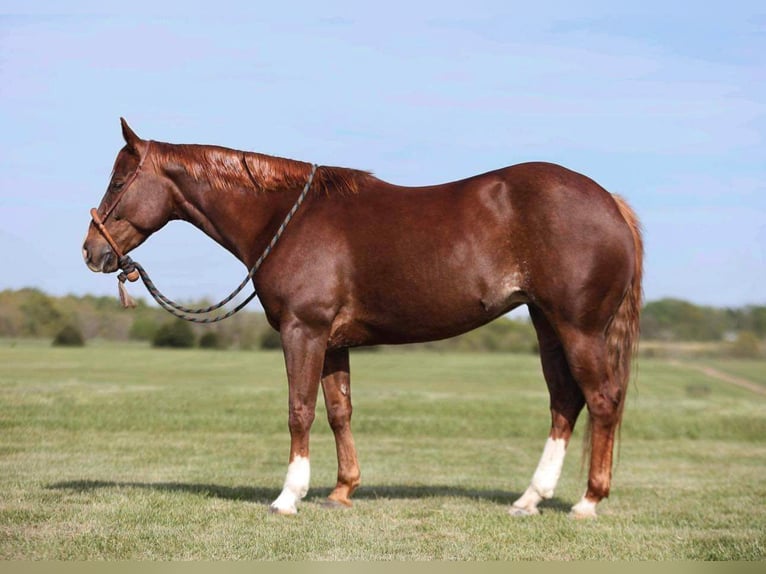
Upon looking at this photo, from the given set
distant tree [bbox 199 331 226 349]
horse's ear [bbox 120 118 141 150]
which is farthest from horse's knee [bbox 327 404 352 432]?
distant tree [bbox 199 331 226 349]

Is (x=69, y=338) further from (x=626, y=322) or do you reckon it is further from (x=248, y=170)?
(x=626, y=322)

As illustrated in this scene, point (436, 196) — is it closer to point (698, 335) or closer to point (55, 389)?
point (55, 389)

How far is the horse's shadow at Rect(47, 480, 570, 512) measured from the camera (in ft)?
29.2

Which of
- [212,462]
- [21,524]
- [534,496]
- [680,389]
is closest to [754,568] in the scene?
[534,496]

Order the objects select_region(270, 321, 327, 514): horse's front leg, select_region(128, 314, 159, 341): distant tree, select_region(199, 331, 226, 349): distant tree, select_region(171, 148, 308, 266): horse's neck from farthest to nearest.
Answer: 1. select_region(199, 331, 226, 349): distant tree
2. select_region(128, 314, 159, 341): distant tree
3. select_region(171, 148, 308, 266): horse's neck
4. select_region(270, 321, 327, 514): horse's front leg

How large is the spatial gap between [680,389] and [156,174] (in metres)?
26.4

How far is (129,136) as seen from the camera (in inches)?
328

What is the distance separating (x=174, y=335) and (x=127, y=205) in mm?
24791

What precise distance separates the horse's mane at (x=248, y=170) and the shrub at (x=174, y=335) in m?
23.9

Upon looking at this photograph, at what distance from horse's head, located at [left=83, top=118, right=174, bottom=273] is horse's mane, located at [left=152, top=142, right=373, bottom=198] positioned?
0.53ft

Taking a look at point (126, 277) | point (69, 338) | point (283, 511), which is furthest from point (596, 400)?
point (69, 338)

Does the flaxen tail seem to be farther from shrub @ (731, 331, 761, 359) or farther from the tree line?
shrub @ (731, 331, 761, 359)

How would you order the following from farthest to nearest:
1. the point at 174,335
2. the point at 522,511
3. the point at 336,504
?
the point at 174,335, the point at 336,504, the point at 522,511

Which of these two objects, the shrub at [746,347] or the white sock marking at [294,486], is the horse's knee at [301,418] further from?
the shrub at [746,347]
